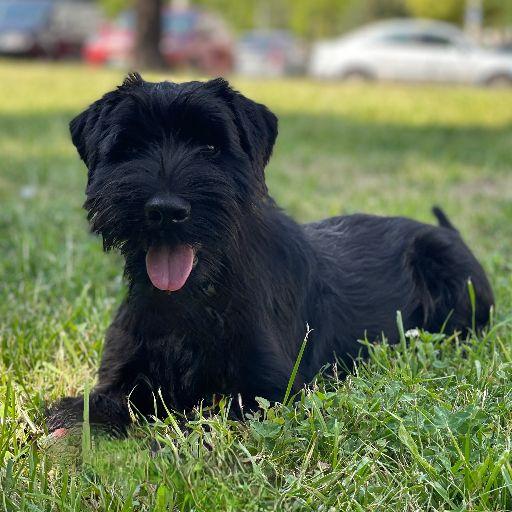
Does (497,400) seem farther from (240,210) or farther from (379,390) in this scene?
(240,210)

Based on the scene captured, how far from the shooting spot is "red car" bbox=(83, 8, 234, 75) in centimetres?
2897

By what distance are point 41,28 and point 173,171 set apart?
99.1 ft

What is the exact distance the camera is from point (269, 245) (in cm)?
396

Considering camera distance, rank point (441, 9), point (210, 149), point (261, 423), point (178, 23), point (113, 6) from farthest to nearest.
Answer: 1. point (441, 9)
2. point (113, 6)
3. point (178, 23)
4. point (210, 149)
5. point (261, 423)

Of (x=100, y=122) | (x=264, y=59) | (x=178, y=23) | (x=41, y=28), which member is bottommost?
(x=100, y=122)

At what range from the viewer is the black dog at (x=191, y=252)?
336cm

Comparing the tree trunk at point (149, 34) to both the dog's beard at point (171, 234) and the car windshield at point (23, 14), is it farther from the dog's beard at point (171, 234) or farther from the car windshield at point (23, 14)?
the dog's beard at point (171, 234)

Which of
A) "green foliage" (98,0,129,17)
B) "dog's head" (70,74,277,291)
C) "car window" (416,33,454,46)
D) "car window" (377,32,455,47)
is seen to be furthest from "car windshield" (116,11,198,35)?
"dog's head" (70,74,277,291)

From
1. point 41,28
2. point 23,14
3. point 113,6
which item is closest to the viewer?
point 41,28

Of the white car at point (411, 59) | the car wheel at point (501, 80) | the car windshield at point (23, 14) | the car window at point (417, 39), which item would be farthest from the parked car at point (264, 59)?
the car wheel at point (501, 80)

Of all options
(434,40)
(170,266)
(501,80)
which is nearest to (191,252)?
(170,266)

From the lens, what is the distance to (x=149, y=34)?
23.6 m

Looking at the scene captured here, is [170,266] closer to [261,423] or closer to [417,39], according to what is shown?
[261,423]

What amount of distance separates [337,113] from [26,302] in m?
12.0
